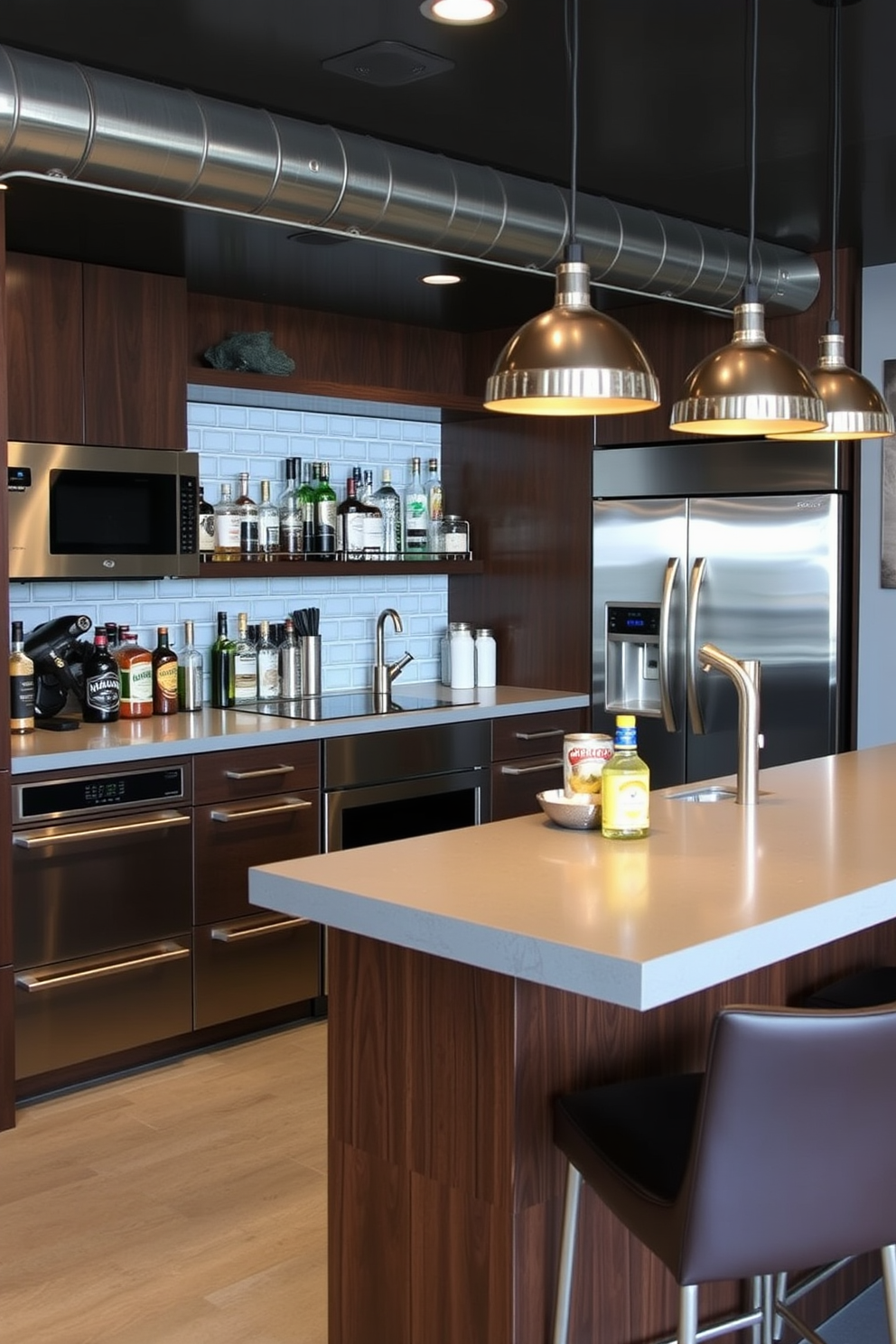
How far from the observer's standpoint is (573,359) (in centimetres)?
224

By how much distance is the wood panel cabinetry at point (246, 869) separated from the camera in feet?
13.7

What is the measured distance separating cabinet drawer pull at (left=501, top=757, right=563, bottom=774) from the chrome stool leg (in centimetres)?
296

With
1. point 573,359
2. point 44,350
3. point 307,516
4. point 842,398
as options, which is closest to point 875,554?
point 842,398

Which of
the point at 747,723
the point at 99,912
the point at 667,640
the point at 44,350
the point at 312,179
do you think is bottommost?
the point at 99,912

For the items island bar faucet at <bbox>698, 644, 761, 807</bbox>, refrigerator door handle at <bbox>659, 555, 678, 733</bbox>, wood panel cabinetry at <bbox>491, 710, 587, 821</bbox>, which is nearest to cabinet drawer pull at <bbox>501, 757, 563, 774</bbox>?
wood panel cabinetry at <bbox>491, 710, 587, 821</bbox>

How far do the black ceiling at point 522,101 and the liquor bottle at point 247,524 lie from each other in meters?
0.77

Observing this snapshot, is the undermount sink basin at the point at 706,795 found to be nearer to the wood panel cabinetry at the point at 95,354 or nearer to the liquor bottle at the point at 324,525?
the wood panel cabinetry at the point at 95,354

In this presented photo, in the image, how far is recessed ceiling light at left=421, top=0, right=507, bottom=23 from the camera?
2.74 m

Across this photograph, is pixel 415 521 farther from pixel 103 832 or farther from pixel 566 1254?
pixel 566 1254

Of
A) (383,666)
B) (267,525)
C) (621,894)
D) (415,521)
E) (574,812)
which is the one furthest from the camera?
(415,521)

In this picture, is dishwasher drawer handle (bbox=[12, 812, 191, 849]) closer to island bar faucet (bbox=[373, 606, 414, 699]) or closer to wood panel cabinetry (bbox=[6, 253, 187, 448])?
wood panel cabinetry (bbox=[6, 253, 187, 448])

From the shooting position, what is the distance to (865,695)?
4.89 metres

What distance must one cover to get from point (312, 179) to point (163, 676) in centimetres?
191

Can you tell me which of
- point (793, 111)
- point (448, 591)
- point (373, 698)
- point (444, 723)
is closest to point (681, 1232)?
point (793, 111)
